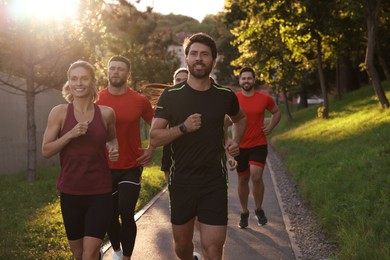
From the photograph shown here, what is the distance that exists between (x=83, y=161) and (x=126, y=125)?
4.76ft

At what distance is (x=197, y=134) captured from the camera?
430 cm

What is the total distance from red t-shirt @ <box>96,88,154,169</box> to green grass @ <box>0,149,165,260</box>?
148cm

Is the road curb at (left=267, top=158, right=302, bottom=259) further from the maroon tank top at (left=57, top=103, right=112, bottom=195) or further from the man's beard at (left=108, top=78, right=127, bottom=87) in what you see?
the maroon tank top at (left=57, top=103, right=112, bottom=195)

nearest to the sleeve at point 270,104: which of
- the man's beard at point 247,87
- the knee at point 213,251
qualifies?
the man's beard at point 247,87

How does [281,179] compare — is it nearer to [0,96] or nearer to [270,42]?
[0,96]

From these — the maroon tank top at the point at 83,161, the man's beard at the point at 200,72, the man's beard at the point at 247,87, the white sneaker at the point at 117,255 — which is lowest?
the white sneaker at the point at 117,255

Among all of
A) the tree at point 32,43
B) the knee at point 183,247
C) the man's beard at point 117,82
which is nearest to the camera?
the knee at point 183,247

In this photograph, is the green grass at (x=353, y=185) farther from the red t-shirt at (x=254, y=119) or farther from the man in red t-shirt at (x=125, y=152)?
the man in red t-shirt at (x=125, y=152)

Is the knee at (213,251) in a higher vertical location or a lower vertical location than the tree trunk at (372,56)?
lower

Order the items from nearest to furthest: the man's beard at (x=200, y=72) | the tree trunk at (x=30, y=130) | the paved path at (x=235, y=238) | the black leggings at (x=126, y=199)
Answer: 1. the man's beard at (x=200, y=72)
2. the black leggings at (x=126, y=199)
3. the paved path at (x=235, y=238)
4. the tree trunk at (x=30, y=130)

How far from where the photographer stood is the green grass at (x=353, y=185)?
5.80m

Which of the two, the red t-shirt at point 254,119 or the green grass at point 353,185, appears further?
the red t-shirt at point 254,119

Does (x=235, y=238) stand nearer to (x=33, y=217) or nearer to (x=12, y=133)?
(x=33, y=217)

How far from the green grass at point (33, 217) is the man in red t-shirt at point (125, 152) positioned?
1.02 m
